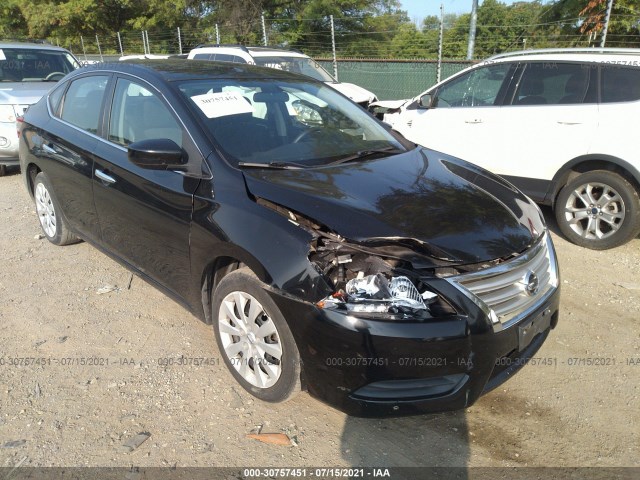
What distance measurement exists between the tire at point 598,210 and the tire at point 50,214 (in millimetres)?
4656

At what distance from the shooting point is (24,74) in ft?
27.4

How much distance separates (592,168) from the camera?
4887 millimetres

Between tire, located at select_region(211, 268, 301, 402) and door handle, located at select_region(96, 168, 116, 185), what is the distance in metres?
1.23

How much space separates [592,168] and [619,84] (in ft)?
2.55

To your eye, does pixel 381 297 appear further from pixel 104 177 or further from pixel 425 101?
pixel 425 101

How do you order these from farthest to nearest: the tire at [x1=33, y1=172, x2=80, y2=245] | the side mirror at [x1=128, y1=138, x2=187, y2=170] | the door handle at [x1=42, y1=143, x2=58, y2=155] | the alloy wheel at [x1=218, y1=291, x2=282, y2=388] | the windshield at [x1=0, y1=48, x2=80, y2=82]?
the windshield at [x1=0, y1=48, x2=80, y2=82] < the tire at [x1=33, y1=172, x2=80, y2=245] < the door handle at [x1=42, y1=143, x2=58, y2=155] < the side mirror at [x1=128, y1=138, x2=187, y2=170] < the alloy wheel at [x1=218, y1=291, x2=282, y2=388]

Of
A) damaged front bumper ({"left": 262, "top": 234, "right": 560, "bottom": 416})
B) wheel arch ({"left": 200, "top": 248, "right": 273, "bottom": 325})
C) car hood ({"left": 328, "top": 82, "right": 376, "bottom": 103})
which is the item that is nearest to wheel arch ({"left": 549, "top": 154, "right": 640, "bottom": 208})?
damaged front bumper ({"left": 262, "top": 234, "right": 560, "bottom": 416})

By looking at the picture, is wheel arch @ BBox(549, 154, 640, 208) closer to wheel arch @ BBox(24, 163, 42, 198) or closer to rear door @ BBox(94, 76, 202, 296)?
rear door @ BBox(94, 76, 202, 296)

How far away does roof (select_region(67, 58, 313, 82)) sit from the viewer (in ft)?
11.3

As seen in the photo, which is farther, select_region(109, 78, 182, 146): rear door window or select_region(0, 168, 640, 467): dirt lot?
select_region(109, 78, 182, 146): rear door window

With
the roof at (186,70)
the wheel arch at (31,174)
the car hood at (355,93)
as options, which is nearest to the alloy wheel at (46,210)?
the wheel arch at (31,174)

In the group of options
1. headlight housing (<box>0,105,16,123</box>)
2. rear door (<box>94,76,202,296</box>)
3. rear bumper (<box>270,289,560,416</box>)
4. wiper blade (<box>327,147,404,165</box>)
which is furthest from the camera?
headlight housing (<box>0,105,16,123</box>)

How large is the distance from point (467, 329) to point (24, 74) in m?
8.72

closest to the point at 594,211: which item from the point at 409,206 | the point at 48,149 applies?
the point at 409,206
